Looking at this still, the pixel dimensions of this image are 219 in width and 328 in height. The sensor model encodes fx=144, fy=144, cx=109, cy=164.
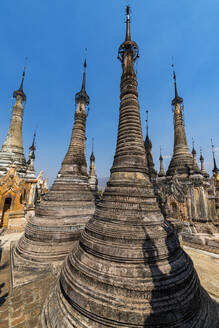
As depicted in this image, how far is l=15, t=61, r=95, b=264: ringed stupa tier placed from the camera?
768 cm

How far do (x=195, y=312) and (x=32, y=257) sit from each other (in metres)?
7.25

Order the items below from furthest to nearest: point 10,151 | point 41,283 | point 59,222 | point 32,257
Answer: point 10,151 → point 59,222 → point 32,257 → point 41,283

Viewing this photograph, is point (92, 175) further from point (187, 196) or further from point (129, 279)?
point (129, 279)

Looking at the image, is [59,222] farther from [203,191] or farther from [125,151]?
[203,191]

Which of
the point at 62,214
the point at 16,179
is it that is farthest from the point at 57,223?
the point at 16,179

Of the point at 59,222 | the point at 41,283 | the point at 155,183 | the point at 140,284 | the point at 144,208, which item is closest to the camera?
the point at 140,284

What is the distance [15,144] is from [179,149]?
25221mm

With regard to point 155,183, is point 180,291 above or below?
below

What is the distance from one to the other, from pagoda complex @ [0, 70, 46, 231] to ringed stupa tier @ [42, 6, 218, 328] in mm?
14479

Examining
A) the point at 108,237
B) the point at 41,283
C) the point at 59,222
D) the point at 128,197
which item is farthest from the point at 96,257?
the point at 59,222

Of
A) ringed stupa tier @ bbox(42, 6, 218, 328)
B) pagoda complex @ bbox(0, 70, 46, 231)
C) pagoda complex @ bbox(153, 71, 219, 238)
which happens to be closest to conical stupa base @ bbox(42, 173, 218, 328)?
ringed stupa tier @ bbox(42, 6, 218, 328)

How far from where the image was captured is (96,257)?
4.16 m

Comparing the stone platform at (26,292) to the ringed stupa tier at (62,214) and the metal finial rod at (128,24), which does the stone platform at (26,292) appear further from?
the metal finial rod at (128,24)

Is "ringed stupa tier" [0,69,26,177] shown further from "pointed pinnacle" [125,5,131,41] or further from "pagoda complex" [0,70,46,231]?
"pointed pinnacle" [125,5,131,41]
